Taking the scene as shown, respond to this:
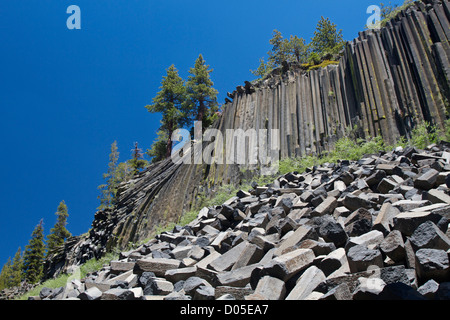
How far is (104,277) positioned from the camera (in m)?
3.84

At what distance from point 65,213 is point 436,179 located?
50680 mm

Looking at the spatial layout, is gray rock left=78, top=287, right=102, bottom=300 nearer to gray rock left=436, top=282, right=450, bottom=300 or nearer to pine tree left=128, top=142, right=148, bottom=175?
gray rock left=436, top=282, right=450, bottom=300

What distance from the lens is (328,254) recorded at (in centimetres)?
240

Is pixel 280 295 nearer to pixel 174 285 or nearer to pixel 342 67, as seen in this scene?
pixel 174 285

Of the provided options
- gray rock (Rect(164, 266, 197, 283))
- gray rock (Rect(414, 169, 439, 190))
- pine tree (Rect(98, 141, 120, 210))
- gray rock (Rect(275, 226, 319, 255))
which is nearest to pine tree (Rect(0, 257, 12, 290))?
pine tree (Rect(98, 141, 120, 210))

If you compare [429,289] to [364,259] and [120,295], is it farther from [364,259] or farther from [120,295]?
[120,295]

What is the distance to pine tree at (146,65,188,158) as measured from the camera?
26.5 m

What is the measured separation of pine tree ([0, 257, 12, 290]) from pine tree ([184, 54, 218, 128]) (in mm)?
43377

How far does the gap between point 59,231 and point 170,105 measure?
97.1 feet

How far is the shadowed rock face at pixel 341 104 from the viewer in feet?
26.2

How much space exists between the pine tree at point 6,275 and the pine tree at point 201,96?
4338cm

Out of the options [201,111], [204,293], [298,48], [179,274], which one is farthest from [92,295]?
[298,48]

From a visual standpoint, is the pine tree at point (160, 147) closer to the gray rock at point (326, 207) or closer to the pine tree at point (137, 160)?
the pine tree at point (137, 160)
